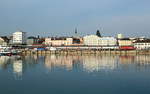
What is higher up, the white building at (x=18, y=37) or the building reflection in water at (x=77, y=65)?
the white building at (x=18, y=37)

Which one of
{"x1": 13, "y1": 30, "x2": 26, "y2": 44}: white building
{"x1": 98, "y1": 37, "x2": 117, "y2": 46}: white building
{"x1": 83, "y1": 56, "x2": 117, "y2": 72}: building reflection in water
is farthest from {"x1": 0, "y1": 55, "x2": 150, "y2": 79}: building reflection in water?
{"x1": 13, "y1": 30, "x2": 26, "y2": 44}: white building

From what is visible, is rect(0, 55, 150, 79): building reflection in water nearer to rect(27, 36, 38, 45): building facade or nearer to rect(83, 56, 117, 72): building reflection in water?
rect(83, 56, 117, 72): building reflection in water

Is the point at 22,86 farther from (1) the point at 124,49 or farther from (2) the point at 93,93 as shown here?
(1) the point at 124,49

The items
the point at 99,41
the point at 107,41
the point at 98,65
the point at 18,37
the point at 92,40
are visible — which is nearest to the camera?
the point at 98,65

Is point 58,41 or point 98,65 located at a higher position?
point 58,41

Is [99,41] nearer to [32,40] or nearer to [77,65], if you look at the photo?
[32,40]

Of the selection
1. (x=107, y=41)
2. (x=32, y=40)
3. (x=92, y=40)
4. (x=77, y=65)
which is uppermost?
(x=32, y=40)

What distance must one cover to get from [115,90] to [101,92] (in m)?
0.79

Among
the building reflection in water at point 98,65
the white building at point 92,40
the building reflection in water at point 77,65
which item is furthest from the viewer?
the white building at point 92,40

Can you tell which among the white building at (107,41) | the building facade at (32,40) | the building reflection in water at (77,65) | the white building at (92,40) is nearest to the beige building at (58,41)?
the white building at (92,40)

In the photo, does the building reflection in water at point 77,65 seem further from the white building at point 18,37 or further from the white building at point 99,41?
the white building at point 18,37

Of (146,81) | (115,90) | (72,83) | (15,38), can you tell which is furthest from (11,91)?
(15,38)

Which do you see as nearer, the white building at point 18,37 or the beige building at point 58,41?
the beige building at point 58,41

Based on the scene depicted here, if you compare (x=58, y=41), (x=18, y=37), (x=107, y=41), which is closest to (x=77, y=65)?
(x=107, y=41)
